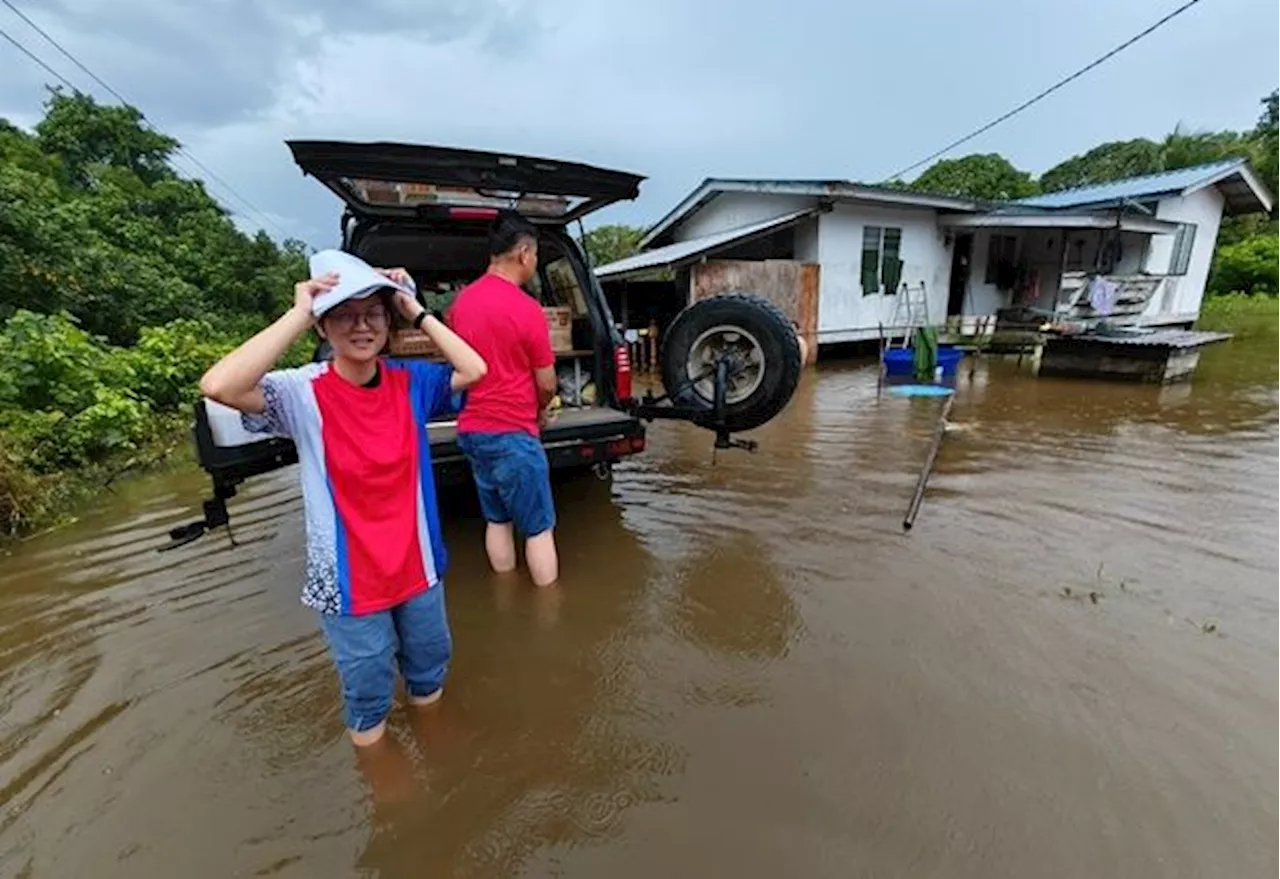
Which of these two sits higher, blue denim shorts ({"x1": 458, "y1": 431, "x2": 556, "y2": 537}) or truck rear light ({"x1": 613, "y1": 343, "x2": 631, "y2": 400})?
truck rear light ({"x1": 613, "y1": 343, "x2": 631, "y2": 400})

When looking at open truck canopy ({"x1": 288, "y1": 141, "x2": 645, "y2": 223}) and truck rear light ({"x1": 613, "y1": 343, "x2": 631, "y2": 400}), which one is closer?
open truck canopy ({"x1": 288, "y1": 141, "x2": 645, "y2": 223})

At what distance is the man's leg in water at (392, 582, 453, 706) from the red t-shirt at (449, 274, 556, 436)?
3.53 ft

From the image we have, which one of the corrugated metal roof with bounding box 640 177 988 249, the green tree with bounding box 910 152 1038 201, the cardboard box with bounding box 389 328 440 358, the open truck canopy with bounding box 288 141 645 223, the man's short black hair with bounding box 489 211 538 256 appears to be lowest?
the cardboard box with bounding box 389 328 440 358

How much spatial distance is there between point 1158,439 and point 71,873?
333 inches

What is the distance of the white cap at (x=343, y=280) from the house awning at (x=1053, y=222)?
50.1 ft

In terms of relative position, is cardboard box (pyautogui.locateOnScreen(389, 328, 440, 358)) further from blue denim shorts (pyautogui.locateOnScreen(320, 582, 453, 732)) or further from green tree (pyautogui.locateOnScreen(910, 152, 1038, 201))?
green tree (pyautogui.locateOnScreen(910, 152, 1038, 201))

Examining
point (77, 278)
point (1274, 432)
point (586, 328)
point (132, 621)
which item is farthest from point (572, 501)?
point (77, 278)

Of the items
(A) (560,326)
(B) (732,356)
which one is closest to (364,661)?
(B) (732,356)

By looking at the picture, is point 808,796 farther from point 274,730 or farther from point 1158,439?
point 1158,439

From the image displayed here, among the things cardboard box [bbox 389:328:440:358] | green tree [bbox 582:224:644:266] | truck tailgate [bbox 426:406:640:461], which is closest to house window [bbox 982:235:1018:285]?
green tree [bbox 582:224:644:266]

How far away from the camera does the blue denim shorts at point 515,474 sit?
3.07 m

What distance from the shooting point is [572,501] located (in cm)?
498

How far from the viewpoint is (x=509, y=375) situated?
301 centimetres

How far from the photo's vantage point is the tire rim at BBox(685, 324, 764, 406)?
13.7 feet
